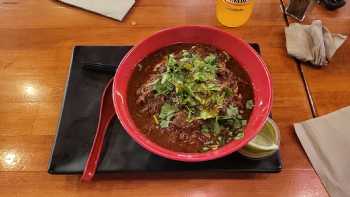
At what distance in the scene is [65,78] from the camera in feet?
3.63

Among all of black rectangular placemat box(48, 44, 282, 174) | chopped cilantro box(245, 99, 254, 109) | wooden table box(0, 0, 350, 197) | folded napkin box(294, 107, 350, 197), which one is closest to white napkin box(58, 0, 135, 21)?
wooden table box(0, 0, 350, 197)

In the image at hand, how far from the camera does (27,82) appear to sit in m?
1.10

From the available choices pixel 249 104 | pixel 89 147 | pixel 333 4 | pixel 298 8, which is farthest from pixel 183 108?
pixel 333 4

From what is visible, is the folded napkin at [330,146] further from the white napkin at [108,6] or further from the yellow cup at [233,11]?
the white napkin at [108,6]

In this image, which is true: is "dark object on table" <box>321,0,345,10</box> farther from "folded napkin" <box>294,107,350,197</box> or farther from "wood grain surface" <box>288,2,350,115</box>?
"folded napkin" <box>294,107,350,197</box>

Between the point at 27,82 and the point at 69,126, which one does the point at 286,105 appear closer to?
the point at 69,126

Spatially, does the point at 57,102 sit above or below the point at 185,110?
below

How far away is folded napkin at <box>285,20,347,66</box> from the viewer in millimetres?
1116

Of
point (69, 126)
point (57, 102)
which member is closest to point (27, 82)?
point (57, 102)

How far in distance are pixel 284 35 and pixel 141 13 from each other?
55 centimetres

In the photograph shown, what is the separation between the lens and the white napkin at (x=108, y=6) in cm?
125

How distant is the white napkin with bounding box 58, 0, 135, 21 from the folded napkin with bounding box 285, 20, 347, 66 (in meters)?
0.62

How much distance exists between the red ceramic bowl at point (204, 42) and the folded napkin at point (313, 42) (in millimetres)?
269

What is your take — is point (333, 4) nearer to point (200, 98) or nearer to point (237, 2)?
point (237, 2)
